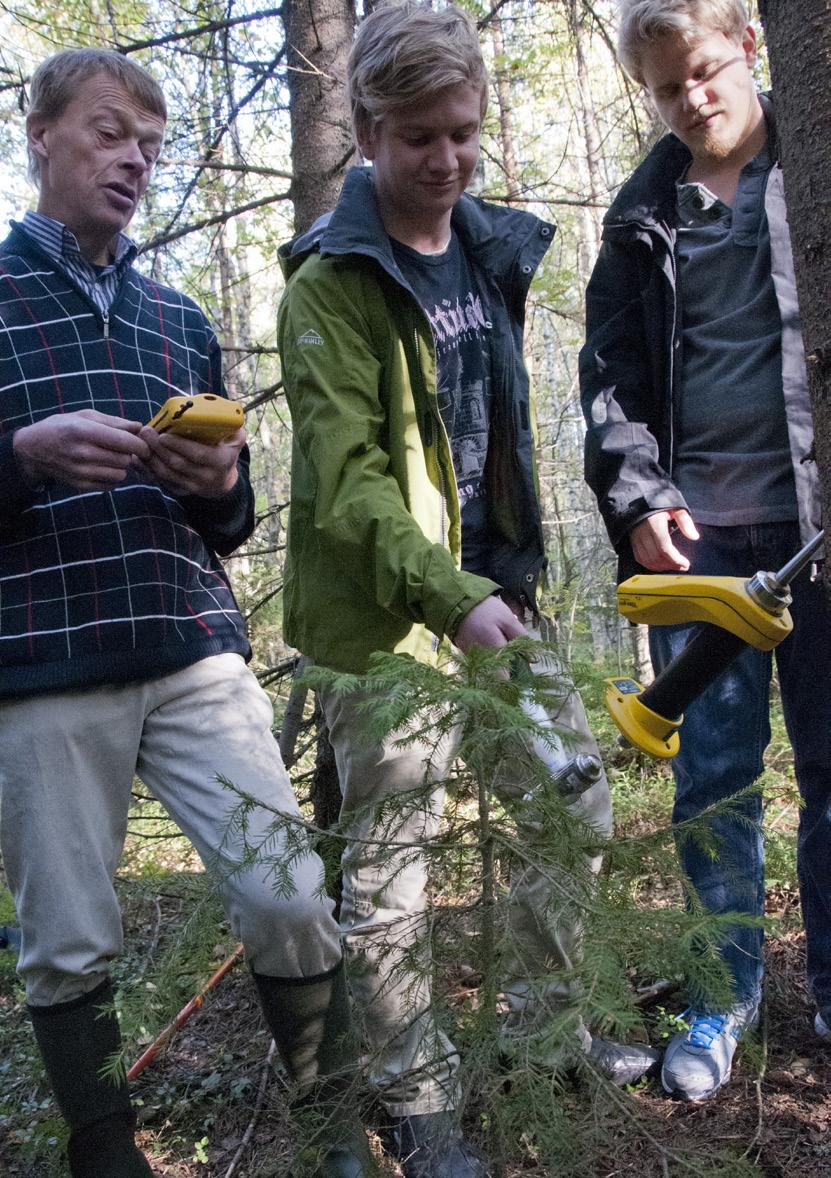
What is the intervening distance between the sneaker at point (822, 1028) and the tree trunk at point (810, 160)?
5.24ft

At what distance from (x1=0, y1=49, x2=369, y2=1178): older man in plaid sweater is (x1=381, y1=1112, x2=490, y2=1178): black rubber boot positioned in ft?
0.58

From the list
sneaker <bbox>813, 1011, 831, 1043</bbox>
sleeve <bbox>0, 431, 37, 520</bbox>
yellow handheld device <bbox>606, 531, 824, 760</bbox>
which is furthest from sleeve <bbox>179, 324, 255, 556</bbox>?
sneaker <bbox>813, 1011, 831, 1043</bbox>

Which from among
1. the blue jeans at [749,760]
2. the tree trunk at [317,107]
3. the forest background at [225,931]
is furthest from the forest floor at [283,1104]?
the tree trunk at [317,107]

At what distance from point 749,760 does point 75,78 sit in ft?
7.96

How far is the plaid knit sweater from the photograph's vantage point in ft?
6.55

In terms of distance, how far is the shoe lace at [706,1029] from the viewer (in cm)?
236

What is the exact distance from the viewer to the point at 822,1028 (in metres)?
2.46

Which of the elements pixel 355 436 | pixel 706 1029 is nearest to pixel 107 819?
pixel 355 436

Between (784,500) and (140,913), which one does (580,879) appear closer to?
(784,500)

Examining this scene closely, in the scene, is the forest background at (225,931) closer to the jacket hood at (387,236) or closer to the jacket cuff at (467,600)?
the jacket cuff at (467,600)

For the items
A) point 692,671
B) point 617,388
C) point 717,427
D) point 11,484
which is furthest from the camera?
point 617,388

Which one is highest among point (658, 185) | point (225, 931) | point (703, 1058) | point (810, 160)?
point (658, 185)

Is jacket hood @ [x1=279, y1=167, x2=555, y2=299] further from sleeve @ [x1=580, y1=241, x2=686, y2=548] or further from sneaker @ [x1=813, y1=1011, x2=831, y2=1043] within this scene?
sneaker @ [x1=813, y1=1011, x2=831, y2=1043]

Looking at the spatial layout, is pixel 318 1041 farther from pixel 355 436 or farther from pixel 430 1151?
pixel 355 436
